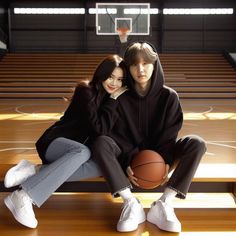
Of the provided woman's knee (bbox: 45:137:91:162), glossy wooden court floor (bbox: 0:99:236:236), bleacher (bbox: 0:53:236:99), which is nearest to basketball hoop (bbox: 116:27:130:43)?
bleacher (bbox: 0:53:236:99)

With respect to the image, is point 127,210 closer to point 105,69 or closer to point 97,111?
point 97,111

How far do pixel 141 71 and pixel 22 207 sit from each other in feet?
3.14

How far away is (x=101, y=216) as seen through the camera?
2256mm

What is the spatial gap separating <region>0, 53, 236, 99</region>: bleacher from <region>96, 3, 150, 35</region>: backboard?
3.37ft

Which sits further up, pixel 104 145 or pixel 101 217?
pixel 104 145

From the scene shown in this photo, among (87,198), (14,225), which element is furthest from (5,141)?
(14,225)

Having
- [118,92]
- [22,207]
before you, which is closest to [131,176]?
[118,92]

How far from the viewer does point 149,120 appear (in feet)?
7.64

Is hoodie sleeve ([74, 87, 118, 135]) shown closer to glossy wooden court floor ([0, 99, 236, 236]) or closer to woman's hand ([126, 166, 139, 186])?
woman's hand ([126, 166, 139, 186])

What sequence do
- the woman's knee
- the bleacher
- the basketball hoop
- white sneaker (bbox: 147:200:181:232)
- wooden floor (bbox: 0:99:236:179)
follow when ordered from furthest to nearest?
the basketball hoop → the bleacher → wooden floor (bbox: 0:99:236:179) → the woman's knee → white sneaker (bbox: 147:200:181:232)

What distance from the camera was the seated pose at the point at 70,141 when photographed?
2.04m

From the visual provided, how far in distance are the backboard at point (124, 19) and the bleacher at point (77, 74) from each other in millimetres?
1027

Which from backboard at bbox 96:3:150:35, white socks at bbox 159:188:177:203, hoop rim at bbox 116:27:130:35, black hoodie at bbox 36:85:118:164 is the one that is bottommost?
white socks at bbox 159:188:177:203

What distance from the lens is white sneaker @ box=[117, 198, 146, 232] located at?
6.62 ft
